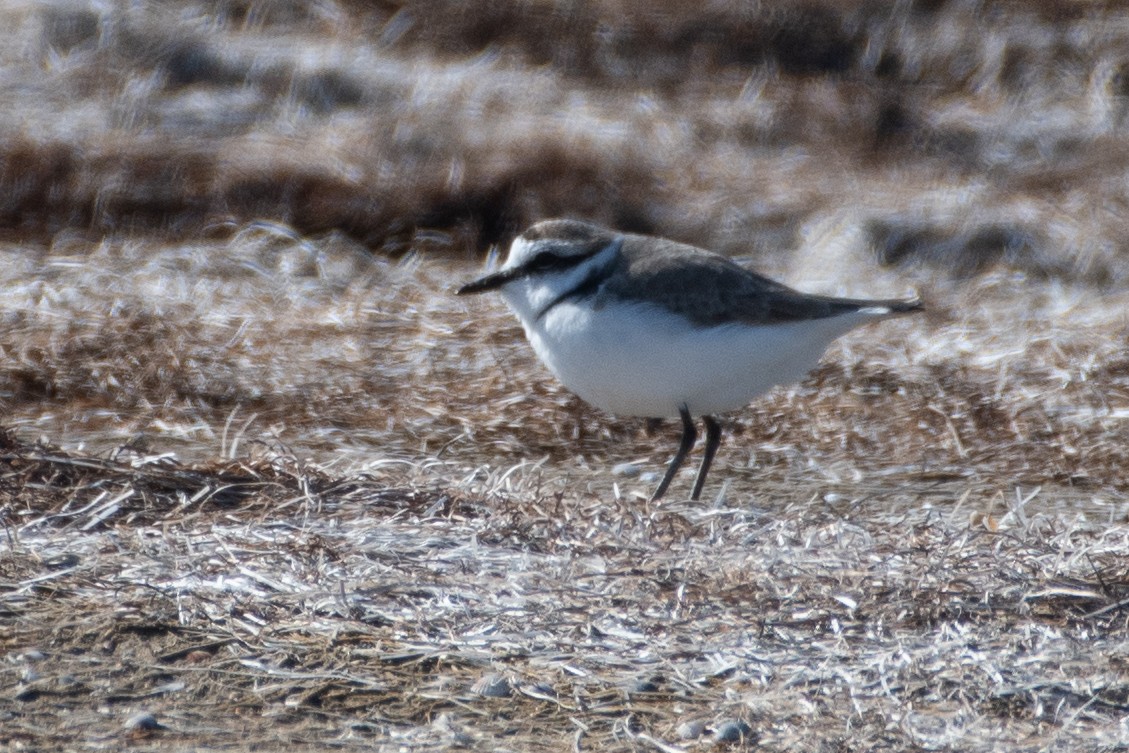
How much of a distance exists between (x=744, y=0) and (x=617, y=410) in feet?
22.5

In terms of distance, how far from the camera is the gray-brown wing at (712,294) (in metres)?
5.00

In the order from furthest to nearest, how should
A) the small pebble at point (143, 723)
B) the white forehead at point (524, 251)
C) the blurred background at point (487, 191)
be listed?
the blurred background at point (487, 191) < the white forehead at point (524, 251) < the small pebble at point (143, 723)

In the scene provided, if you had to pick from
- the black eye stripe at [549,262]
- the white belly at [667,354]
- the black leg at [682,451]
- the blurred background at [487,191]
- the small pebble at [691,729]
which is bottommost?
the blurred background at [487,191]

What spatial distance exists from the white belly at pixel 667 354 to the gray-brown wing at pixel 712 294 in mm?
35

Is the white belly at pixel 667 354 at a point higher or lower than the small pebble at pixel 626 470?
higher

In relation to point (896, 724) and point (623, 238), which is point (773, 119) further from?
point (896, 724)

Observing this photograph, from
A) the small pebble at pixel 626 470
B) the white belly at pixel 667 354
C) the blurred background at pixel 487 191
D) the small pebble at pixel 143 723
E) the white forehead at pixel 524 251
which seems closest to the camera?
the small pebble at pixel 143 723

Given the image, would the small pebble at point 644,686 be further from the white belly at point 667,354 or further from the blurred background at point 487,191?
the blurred background at point 487,191

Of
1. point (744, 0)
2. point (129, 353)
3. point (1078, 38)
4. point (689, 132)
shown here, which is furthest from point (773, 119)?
point (129, 353)

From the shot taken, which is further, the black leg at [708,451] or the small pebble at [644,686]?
the black leg at [708,451]

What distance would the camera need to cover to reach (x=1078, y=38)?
10.7 m

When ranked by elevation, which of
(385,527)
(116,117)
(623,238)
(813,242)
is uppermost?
(623,238)

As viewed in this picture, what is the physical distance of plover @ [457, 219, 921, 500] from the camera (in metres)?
4.96

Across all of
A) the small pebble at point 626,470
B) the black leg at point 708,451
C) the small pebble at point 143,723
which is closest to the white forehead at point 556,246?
the black leg at point 708,451
